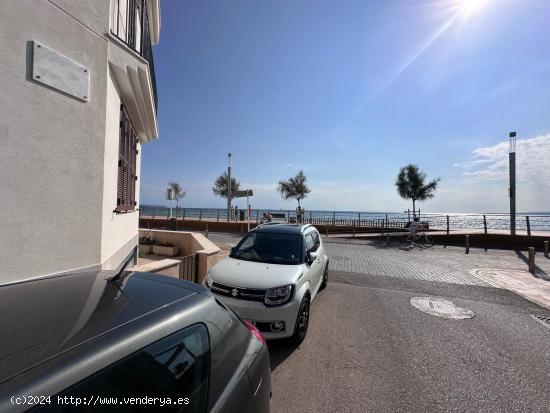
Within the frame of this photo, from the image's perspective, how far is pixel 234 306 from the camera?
13.4ft

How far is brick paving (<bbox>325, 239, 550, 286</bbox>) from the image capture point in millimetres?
9109

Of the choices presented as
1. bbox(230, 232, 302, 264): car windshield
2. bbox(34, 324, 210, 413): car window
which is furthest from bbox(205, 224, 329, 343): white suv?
bbox(34, 324, 210, 413): car window

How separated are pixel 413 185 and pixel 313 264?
80.4ft

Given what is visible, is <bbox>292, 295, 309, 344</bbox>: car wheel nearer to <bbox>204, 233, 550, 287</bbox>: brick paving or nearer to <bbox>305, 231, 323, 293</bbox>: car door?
<bbox>305, 231, 323, 293</bbox>: car door

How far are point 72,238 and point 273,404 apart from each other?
3037mm

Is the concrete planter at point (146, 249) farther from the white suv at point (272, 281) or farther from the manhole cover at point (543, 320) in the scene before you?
the manhole cover at point (543, 320)

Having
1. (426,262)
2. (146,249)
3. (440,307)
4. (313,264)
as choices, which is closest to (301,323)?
(313,264)

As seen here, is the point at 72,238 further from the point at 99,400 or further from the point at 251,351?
the point at 99,400

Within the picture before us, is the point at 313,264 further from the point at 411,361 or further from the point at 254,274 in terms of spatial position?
the point at 411,361

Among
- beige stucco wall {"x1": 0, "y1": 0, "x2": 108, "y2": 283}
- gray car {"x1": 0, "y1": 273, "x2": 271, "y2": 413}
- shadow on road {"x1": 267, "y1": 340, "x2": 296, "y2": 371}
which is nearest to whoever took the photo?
gray car {"x1": 0, "y1": 273, "x2": 271, "y2": 413}

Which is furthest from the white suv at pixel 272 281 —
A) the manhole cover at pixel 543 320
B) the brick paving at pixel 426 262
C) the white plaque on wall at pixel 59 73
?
the brick paving at pixel 426 262

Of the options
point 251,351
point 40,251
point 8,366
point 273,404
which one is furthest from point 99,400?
point 40,251

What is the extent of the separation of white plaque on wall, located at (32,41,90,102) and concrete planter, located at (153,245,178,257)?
7214mm

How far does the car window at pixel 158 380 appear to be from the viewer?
1.05 metres
